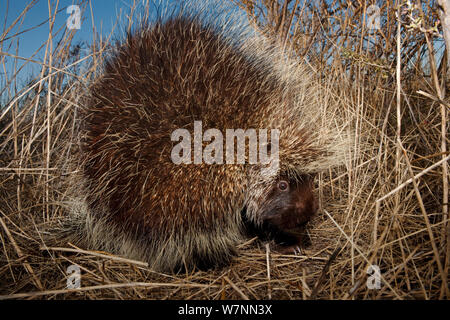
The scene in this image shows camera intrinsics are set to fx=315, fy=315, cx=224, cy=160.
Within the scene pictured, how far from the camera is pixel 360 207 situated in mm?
1987

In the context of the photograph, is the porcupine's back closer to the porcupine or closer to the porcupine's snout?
the porcupine

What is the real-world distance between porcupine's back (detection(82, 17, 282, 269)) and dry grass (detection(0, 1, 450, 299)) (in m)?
0.18

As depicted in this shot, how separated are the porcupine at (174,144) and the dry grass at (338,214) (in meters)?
0.17

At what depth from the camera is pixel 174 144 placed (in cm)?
172

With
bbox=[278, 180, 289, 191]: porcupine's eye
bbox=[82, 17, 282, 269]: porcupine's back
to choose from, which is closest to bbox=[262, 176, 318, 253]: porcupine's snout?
bbox=[278, 180, 289, 191]: porcupine's eye

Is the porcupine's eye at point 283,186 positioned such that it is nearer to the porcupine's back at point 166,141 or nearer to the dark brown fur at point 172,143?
the dark brown fur at point 172,143

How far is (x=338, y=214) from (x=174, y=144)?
4.34 feet

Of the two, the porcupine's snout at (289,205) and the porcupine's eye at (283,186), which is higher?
the porcupine's eye at (283,186)


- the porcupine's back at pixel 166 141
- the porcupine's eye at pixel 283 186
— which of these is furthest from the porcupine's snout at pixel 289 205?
the porcupine's back at pixel 166 141

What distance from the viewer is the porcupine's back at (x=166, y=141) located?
1732mm

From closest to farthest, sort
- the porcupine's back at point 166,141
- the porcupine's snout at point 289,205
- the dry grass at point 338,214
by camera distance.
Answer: the dry grass at point 338,214
the porcupine's back at point 166,141
the porcupine's snout at point 289,205

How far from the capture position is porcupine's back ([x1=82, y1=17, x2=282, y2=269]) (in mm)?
1732
